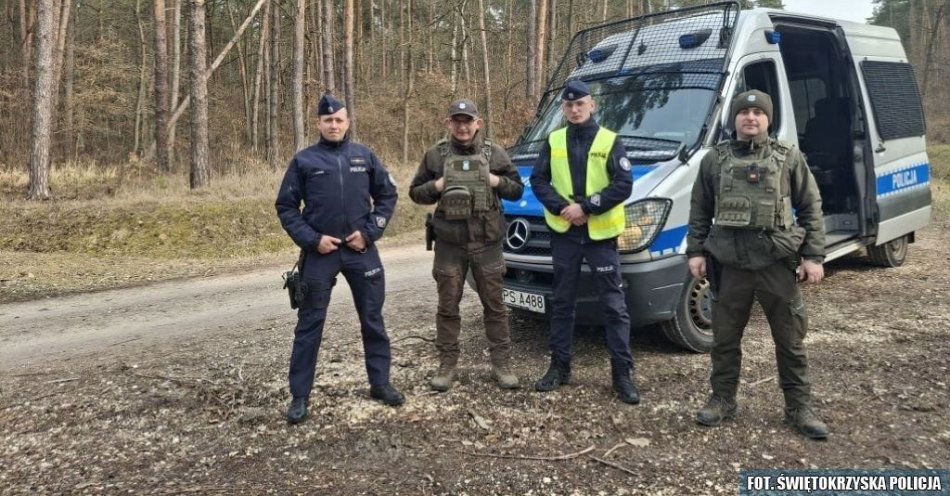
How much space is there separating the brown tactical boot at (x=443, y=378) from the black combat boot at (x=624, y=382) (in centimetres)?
107

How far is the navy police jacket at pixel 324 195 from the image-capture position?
3.95 meters

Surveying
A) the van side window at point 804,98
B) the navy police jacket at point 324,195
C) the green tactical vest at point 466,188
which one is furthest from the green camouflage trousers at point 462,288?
the van side window at point 804,98

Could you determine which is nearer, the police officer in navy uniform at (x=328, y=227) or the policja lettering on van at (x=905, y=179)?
the police officer in navy uniform at (x=328, y=227)

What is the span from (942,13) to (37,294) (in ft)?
132

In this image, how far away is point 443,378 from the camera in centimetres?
439

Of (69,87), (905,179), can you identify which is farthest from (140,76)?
(905,179)

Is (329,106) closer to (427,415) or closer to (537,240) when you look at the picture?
(537,240)

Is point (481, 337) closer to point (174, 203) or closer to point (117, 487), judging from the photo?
point (117, 487)

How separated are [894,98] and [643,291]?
480 centimetres

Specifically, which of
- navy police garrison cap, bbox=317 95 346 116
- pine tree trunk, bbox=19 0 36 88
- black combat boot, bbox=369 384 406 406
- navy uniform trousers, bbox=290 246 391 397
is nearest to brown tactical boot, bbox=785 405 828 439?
black combat boot, bbox=369 384 406 406

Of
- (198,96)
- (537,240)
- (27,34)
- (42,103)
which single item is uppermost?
(27,34)

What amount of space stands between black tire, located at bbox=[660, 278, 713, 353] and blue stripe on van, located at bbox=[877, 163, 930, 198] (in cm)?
307

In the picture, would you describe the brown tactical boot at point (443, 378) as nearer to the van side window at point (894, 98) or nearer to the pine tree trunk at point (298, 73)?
the van side window at point (894, 98)

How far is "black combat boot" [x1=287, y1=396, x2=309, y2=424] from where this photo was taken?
3924 millimetres
